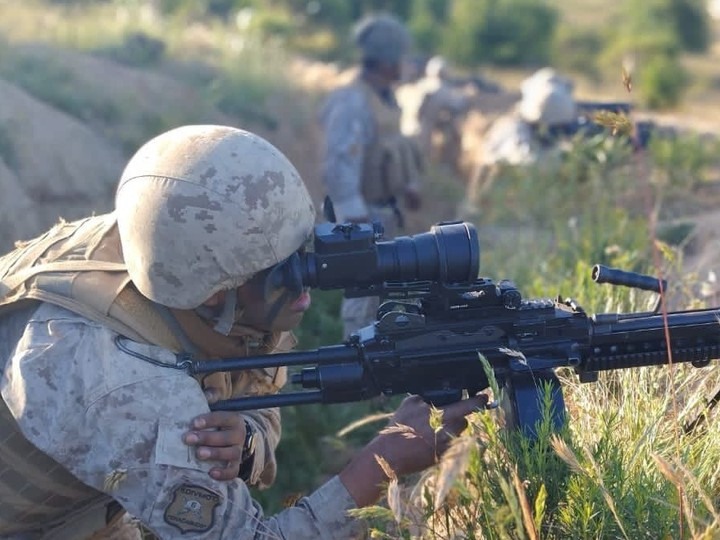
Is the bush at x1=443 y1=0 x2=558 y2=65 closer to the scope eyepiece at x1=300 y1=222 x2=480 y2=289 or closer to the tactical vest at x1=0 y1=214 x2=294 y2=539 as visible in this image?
the tactical vest at x1=0 y1=214 x2=294 y2=539

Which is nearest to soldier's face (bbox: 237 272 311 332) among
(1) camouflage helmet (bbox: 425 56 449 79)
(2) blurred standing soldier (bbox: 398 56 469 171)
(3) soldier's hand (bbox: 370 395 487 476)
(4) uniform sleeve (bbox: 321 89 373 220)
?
(3) soldier's hand (bbox: 370 395 487 476)

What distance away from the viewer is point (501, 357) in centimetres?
280

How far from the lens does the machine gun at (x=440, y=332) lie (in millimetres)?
2697

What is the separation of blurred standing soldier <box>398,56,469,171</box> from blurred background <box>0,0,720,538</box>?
2.1 inches

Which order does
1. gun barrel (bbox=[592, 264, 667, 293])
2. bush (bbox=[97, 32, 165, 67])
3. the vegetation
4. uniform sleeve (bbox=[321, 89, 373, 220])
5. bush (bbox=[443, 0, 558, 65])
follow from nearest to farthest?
the vegetation → gun barrel (bbox=[592, 264, 667, 293]) → uniform sleeve (bbox=[321, 89, 373, 220]) → bush (bbox=[97, 32, 165, 67]) → bush (bbox=[443, 0, 558, 65])

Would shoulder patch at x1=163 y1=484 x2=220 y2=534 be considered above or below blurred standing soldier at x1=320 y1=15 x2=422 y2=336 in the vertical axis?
above

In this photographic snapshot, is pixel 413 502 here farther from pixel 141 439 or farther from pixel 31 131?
pixel 31 131

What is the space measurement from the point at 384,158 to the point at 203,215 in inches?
182

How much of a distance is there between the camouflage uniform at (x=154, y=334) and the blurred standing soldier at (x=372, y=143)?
3654 millimetres

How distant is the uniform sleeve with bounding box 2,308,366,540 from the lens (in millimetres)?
2574

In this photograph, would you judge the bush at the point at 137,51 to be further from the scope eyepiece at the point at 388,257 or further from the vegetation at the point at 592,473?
the scope eyepiece at the point at 388,257

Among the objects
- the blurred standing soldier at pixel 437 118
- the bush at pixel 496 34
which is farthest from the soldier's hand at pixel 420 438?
the bush at pixel 496 34

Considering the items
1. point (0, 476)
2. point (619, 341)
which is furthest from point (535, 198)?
point (0, 476)

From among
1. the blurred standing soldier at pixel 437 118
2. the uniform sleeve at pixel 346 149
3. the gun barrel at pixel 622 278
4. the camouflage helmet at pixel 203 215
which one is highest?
the camouflage helmet at pixel 203 215
